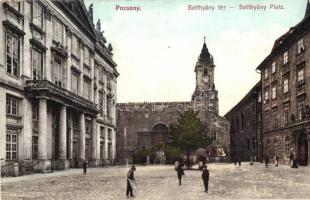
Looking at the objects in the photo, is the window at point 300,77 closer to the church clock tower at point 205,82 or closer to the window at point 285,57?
the window at point 285,57

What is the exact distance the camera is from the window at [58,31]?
3466 centimetres

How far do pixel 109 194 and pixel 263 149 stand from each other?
1536 inches

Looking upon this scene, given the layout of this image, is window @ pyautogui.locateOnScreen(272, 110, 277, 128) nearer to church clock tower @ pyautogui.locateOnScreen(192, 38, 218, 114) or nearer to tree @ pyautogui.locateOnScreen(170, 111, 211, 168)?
tree @ pyautogui.locateOnScreen(170, 111, 211, 168)

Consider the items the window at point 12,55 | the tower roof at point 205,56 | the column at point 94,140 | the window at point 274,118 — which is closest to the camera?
the window at point 12,55

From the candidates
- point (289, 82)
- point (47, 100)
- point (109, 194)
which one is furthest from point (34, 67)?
point (289, 82)

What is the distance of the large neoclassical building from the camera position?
2714 cm

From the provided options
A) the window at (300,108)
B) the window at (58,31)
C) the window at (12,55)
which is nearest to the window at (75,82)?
the window at (58,31)

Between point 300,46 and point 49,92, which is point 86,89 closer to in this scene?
point 49,92

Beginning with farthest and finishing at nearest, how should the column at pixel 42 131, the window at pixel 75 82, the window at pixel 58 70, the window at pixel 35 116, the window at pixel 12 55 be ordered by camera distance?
the window at pixel 75 82, the window at pixel 58 70, the window at pixel 35 116, the column at pixel 42 131, the window at pixel 12 55

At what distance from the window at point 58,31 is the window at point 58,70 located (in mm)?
1331

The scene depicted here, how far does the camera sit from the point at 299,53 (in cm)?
3819

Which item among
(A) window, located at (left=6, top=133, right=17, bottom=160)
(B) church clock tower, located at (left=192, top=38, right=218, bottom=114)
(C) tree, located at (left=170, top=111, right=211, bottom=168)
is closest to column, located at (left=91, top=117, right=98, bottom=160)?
(C) tree, located at (left=170, top=111, right=211, bottom=168)

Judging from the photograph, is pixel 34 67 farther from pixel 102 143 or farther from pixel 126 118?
pixel 126 118

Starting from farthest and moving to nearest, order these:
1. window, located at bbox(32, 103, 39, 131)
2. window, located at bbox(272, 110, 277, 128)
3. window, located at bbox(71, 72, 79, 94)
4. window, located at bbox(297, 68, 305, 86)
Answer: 1. window, located at bbox(272, 110, 277, 128)
2. window, located at bbox(71, 72, 79, 94)
3. window, located at bbox(297, 68, 305, 86)
4. window, located at bbox(32, 103, 39, 131)
